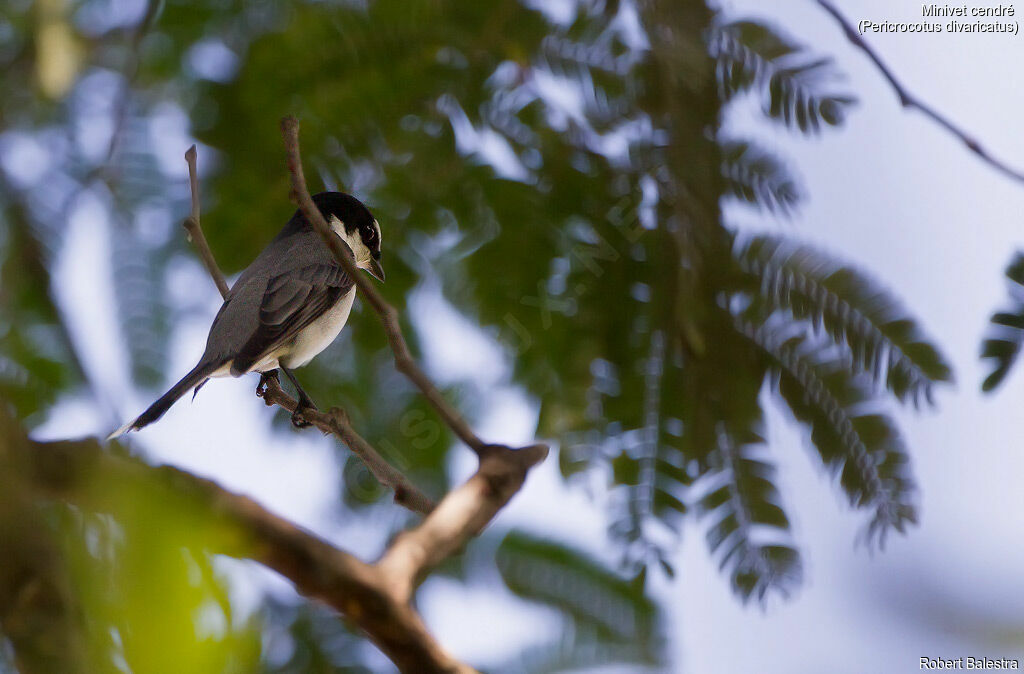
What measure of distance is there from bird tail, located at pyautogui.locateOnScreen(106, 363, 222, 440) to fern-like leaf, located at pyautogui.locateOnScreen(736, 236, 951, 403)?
1.83 metres

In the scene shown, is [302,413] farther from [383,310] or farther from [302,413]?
[383,310]

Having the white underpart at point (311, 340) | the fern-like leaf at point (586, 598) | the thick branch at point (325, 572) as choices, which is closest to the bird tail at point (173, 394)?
the white underpart at point (311, 340)

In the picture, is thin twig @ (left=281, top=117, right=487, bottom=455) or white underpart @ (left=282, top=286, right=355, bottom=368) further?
white underpart @ (left=282, top=286, right=355, bottom=368)

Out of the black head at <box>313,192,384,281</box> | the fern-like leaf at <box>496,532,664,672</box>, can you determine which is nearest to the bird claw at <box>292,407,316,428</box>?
the black head at <box>313,192,384,281</box>

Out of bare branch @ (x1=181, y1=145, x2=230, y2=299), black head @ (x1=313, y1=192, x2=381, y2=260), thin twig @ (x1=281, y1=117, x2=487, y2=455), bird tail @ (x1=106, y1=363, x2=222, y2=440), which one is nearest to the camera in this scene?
thin twig @ (x1=281, y1=117, x2=487, y2=455)

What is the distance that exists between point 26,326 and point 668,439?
214 cm

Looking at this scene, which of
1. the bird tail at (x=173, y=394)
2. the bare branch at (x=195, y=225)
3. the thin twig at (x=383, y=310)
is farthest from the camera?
the bird tail at (x=173, y=394)

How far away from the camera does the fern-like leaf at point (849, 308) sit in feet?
10.3

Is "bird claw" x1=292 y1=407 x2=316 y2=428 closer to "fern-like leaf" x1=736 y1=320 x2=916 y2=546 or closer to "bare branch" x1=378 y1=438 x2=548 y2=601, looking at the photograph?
"bare branch" x1=378 y1=438 x2=548 y2=601

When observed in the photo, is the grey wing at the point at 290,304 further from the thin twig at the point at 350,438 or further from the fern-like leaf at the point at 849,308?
the fern-like leaf at the point at 849,308

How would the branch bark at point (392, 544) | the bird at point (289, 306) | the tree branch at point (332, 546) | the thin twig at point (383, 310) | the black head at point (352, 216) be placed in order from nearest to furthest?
the tree branch at point (332, 546), the branch bark at point (392, 544), the thin twig at point (383, 310), the bird at point (289, 306), the black head at point (352, 216)

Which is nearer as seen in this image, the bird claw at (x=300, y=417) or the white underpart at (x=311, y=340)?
the bird claw at (x=300, y=417)

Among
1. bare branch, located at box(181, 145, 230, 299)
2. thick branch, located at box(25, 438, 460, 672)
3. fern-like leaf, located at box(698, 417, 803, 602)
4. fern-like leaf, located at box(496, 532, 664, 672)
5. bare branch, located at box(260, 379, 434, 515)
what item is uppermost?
Answer: thick branch, located at box(25, 438, 460, 672)

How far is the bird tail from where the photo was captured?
2587 mm
